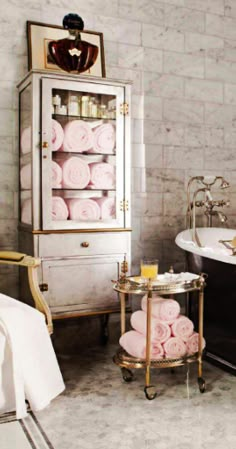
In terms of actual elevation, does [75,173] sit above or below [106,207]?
above

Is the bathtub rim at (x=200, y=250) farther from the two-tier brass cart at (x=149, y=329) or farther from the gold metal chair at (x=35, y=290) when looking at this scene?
the gold metal chair at (x=35, y=290)

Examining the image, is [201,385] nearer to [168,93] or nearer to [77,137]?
[77,137]

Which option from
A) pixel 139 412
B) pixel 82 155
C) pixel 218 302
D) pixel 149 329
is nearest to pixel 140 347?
pixel 149 329

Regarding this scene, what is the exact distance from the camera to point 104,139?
3.73 metres

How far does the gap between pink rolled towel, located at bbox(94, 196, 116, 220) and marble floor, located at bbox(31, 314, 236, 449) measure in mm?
1055

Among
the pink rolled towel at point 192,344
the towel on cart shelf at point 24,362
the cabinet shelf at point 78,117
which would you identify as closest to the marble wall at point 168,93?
the cabinet shelf at point 78,117

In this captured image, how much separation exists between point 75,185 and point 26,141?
0.47 m

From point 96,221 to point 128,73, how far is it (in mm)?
1372

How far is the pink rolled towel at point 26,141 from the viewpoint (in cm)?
361

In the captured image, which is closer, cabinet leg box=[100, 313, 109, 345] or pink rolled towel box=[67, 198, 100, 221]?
pink rolled towel box=[67, 198, 100, 221]

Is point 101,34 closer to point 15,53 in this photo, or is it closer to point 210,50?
point 15,53

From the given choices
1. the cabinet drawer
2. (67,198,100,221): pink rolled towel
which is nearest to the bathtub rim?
the cabinet drawer

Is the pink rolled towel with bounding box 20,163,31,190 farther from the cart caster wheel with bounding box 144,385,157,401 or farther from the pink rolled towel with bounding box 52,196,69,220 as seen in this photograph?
the cart caster wheel with bounding box 144,385,157,401

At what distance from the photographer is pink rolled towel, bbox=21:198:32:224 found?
3.64 m
